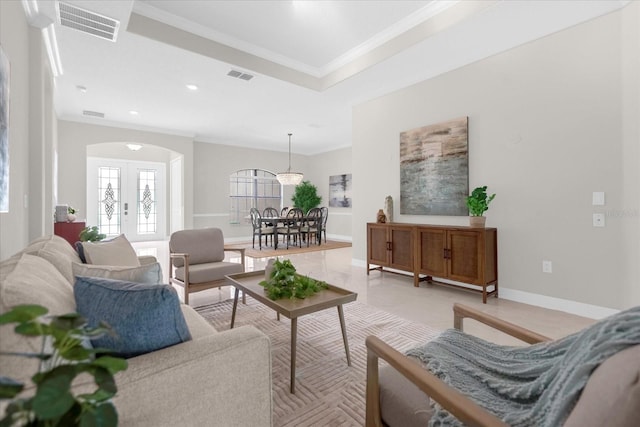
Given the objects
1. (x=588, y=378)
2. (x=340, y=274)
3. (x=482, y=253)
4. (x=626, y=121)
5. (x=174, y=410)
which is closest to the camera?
(x=588, y=378)

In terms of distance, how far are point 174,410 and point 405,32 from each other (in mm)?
4021

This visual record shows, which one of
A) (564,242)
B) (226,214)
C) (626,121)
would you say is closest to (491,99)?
(626,121)

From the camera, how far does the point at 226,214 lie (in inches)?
346

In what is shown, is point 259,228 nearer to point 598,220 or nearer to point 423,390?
point 598,220

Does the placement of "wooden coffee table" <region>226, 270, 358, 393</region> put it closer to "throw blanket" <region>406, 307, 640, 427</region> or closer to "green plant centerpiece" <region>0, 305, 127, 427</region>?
"throw blanket" <region>406, 307, 640, 427</region>

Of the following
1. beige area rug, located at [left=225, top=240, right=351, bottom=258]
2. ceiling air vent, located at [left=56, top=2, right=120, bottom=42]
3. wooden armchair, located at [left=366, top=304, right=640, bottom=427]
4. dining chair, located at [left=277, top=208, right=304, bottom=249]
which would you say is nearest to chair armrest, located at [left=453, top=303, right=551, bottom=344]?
wooden armchair, located at [left=366, top=304, right=640, bottom=427]

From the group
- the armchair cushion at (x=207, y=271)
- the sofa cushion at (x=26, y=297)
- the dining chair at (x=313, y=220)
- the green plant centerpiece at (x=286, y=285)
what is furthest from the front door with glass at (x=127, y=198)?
the sofa cushion at (x=26, y=297)

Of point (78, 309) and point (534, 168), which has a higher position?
point (534, 168)

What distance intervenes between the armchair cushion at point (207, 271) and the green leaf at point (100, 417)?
8.69 ft

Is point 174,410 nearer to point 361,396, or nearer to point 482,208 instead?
point 361,396

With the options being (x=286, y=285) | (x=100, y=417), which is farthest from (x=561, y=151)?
(x=100, y=417)

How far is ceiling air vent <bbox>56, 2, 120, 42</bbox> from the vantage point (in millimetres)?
2832

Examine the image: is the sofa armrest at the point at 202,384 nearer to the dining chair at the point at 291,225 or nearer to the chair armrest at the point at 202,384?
the chair armrest at the point at 202,384

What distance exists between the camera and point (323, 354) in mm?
2248
